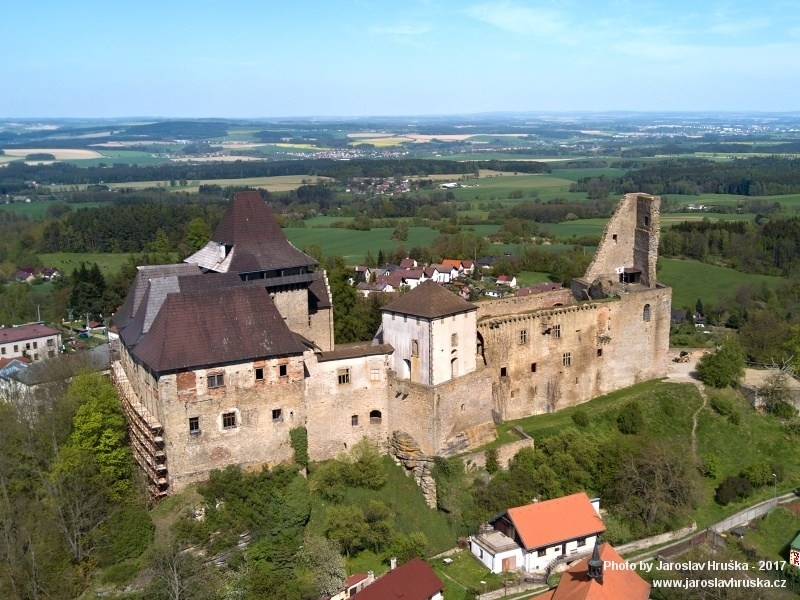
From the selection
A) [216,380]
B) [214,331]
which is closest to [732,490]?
[216,380]

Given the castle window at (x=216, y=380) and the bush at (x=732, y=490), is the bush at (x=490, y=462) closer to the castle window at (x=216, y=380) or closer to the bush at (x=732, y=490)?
the bush at (x=732, y=490)

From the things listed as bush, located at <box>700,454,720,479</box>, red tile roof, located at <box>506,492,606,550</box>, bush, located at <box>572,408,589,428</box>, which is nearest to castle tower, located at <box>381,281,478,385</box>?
red tile roof, located at <box>506,492,606,550</box>

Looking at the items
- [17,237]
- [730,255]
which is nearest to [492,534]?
[730,255]

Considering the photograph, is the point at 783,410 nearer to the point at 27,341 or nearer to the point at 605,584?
the point at 605,584

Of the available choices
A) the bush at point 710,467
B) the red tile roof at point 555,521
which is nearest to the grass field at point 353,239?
the bush at point 710,467

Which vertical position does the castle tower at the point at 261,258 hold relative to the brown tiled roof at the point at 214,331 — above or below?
above

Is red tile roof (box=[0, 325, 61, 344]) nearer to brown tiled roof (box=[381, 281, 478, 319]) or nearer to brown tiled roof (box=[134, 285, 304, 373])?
brown tiled roof (box=[134, 285, 304, 373])
